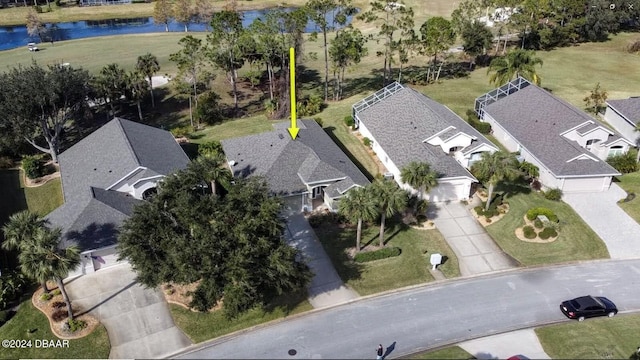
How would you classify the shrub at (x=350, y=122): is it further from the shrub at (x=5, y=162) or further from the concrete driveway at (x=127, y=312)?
the shrub at (x=5, y=162)

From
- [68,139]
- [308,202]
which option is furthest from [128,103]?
[308,202]

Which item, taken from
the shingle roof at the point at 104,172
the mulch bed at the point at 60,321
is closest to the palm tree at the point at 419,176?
the shingle roof at the point at 104,172

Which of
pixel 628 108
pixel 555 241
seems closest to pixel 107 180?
pixel 555 241

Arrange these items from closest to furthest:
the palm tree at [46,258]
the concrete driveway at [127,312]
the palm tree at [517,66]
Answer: the palm tree at [46,258], the concrete driveway at [127,312], the palm tree at [517,66]

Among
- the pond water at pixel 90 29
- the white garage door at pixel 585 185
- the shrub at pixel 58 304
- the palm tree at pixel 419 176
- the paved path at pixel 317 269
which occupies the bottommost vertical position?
the shrub at pixel 58 304

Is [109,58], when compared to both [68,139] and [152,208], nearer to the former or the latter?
[68,139]

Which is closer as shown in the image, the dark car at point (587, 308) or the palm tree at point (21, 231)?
Result: the palm tree at point (21, 231)
